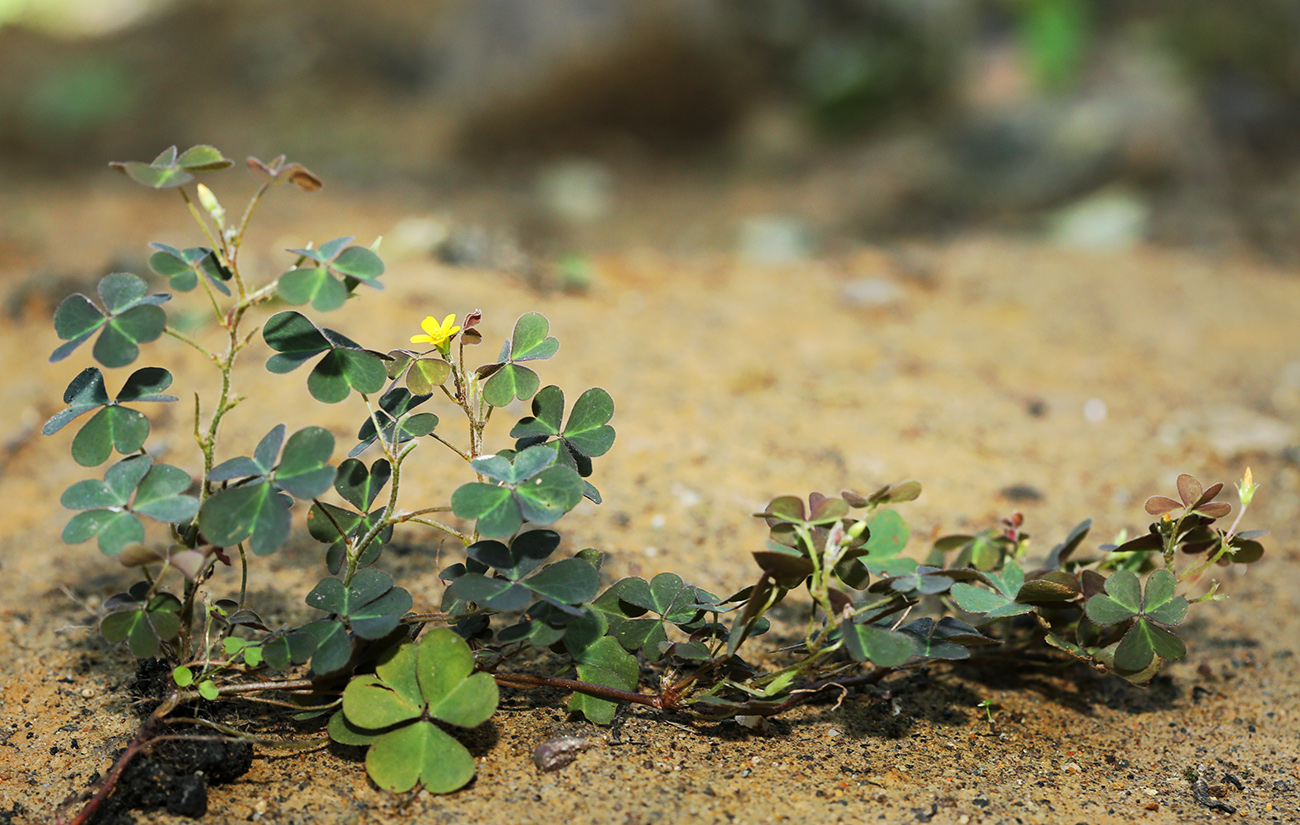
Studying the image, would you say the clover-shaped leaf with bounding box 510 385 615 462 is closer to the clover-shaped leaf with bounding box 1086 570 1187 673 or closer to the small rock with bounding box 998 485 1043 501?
the clover-shaped leaf with bounding box 1086 570 1187 673

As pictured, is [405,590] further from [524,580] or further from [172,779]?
[172,779]

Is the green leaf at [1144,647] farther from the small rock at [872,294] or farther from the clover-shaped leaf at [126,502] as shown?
the small rock at [872,294]

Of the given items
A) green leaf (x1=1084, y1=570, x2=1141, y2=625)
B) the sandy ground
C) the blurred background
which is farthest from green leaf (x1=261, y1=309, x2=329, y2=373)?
the blurred background

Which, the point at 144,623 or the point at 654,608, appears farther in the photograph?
the point at 654,608

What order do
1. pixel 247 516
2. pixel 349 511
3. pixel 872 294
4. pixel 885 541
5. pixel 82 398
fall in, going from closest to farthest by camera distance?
pixel 247 516, pixel 82 398, pixel 349 511, pixel 885 541, pixel 872 294

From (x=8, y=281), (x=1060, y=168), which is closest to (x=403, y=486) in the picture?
(x=8, y=281)

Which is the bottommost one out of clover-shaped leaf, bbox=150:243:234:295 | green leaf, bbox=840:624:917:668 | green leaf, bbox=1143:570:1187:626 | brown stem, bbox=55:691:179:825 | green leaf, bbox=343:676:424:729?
brown stem, bbox=55:691:179:825


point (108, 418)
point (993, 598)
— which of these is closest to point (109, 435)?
point (108, 418)

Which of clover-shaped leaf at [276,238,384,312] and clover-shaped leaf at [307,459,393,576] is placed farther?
clover-shaped leaf at [307,459,393,576]
